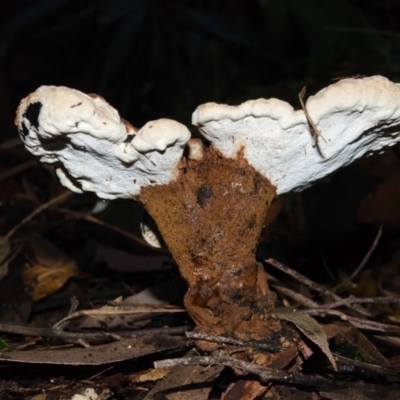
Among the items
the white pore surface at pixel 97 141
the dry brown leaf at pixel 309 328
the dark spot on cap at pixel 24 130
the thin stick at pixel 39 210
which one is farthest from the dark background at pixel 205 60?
the dark spot on cap at pixel 24 130

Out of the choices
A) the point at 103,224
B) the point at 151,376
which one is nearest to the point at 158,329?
the point at 151,376

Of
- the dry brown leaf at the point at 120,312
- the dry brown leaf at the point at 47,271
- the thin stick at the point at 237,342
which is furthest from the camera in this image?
the dry brown leaf at the point at 47,271

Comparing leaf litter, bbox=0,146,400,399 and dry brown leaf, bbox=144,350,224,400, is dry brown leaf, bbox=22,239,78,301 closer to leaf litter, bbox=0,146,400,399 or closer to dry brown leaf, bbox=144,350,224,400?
leaf litter, bbox=0,146,400,399

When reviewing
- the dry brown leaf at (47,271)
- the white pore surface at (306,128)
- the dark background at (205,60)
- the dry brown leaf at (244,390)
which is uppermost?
the dark background at (205,60)

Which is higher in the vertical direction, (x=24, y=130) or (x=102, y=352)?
(x=24, y=130)

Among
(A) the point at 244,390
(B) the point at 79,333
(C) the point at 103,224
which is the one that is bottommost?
(A) the point at 244,390

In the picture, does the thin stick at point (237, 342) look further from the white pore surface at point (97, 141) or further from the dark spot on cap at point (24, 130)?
the dark spot on cap at point (24, 130)

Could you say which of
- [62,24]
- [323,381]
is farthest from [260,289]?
[62,24]

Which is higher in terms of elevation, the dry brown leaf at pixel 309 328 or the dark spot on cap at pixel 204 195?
the dark spot on cap at pixel 204 195

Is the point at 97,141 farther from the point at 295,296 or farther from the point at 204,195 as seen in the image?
the point at 295,296
